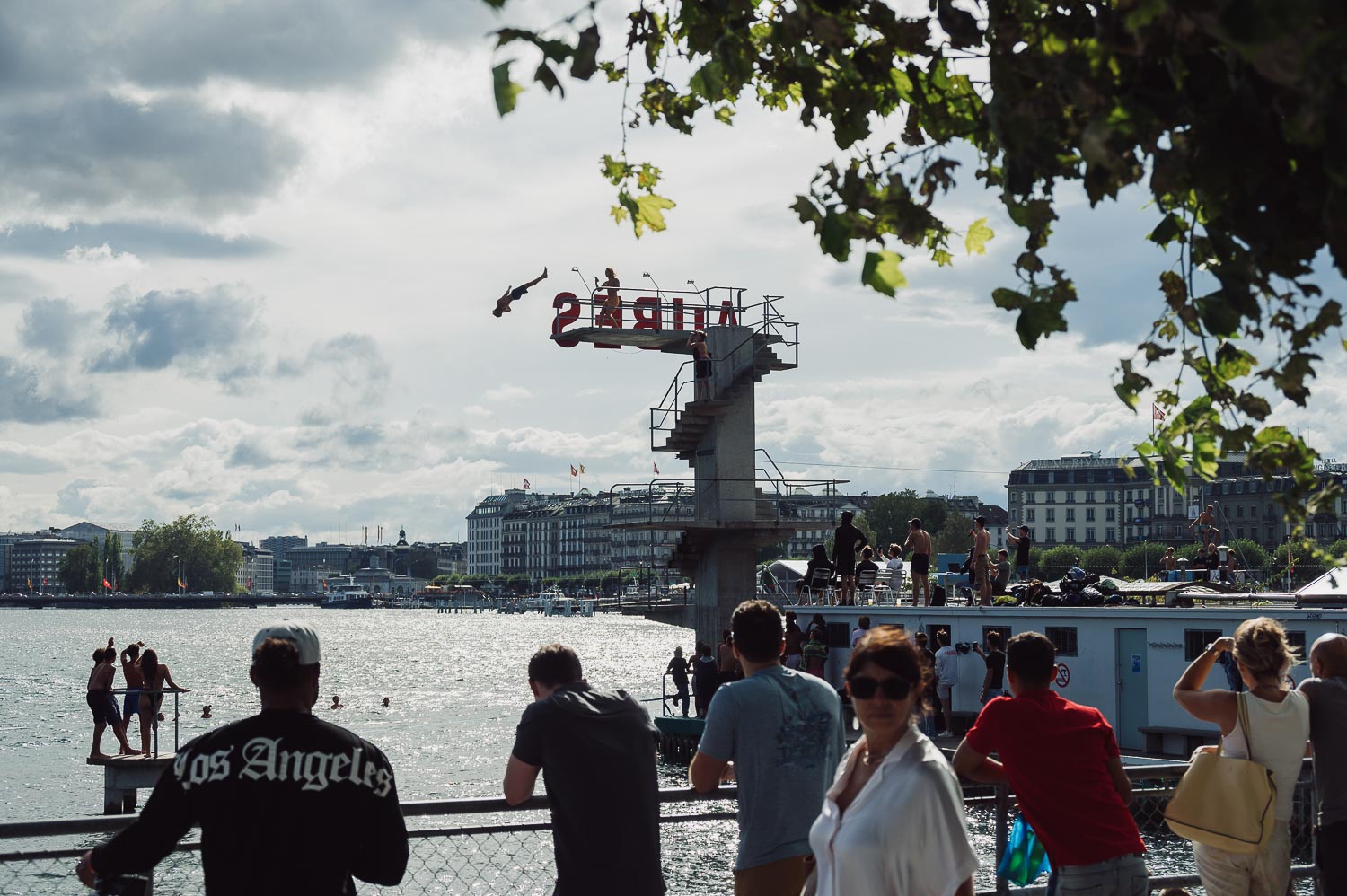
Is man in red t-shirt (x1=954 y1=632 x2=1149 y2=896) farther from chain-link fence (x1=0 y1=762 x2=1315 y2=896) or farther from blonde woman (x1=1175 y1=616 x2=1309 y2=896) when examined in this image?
chain-link fence (x1=0 y1=762 x2=1315 y2=896)

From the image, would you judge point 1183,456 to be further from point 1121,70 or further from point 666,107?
point 666,107

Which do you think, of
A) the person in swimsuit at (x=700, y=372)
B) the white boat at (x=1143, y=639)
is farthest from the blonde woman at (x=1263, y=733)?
the person in swimsuit at (x=700, y=372)

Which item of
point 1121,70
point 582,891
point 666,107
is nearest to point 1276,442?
point 1121,70

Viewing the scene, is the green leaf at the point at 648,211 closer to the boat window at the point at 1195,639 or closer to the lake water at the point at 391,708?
the lake water at the point at 391,708

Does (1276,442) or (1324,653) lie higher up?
(1276,442)

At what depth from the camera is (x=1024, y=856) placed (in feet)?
23.3

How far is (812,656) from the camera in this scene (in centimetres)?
3069

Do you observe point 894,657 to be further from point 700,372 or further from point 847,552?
point 700,372

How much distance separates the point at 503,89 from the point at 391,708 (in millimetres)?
57551

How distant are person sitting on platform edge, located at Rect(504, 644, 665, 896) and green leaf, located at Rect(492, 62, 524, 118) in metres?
2.44

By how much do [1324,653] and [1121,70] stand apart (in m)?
4.30

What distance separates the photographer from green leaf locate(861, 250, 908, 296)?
12.9 feet

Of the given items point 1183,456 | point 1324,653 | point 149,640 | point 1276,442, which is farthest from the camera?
point 149,640

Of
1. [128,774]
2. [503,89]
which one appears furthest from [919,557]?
[503,89]
